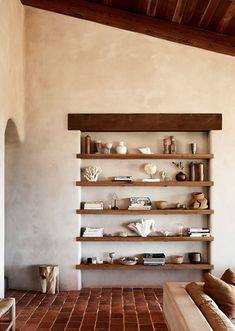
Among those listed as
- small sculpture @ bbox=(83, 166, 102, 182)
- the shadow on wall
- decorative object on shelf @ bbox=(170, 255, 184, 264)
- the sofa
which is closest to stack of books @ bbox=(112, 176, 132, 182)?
small sculpture @ bbox=(83, 166, 102, 182)

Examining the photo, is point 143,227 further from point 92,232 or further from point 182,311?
point 182,311

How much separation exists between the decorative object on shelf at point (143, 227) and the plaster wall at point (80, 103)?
0.67 m

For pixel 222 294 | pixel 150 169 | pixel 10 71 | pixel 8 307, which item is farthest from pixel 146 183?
pixel 8 307

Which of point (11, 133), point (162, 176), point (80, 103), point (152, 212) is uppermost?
point (80, 103)

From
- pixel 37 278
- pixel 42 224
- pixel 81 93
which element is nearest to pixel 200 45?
A: pixel 81 93

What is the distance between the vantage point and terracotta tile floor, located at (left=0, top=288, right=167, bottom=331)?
4.65 metres

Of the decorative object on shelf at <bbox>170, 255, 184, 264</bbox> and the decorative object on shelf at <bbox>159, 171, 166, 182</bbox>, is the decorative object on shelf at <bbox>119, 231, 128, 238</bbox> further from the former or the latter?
the decorative object on shelf at <bbox>159, 171, 166, 182</bbox>

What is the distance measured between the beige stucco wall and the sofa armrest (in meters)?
2.10

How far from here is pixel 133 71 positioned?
254 inches

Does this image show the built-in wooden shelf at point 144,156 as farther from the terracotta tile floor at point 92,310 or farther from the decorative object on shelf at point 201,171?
the terracotta tile floor at point 92,310

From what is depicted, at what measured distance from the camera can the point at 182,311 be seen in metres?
3.37

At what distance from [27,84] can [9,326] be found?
3658 millimetres

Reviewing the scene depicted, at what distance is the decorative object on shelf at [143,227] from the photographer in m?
Result: 6.39

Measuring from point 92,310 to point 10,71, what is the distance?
3.27m
